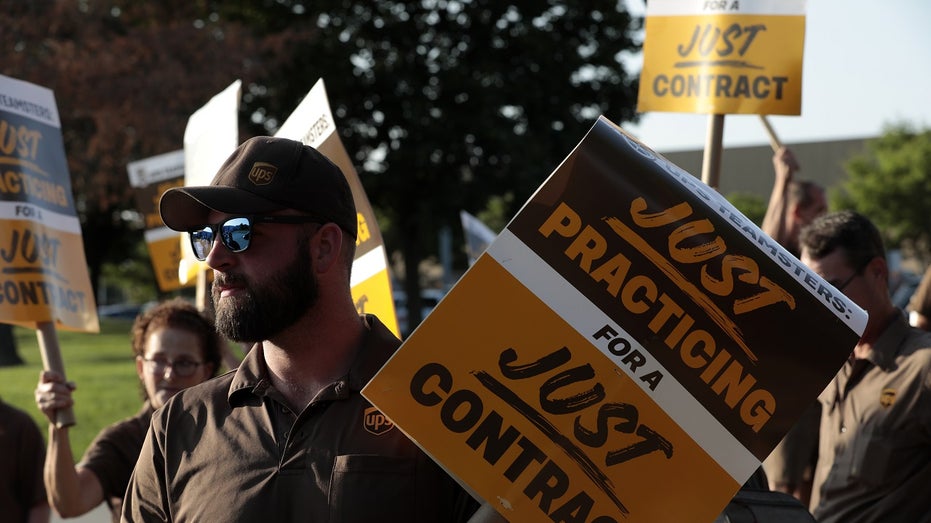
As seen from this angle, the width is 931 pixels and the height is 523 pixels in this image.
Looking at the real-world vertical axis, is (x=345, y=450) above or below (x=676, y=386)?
below

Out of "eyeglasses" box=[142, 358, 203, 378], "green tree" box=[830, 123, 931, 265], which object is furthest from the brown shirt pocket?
"green tree" box=[830, 123, 931, 265]

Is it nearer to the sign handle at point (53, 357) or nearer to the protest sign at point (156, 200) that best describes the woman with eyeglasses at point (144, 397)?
the sign handle at point (53, 357)

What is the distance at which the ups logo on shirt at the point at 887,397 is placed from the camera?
14.0 feet

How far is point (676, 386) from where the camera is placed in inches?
96.0

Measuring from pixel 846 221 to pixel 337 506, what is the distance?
254 centimetres

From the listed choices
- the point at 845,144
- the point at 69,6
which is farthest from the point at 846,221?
the point at 845,144

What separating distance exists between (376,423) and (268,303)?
1.17 ft

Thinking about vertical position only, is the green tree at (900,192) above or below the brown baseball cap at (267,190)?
below

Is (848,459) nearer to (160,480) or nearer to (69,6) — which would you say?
(160,480)

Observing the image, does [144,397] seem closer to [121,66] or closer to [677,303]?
[677,303]

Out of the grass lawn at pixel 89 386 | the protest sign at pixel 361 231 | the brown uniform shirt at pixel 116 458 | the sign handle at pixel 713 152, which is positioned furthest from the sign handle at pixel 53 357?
the grass lawn at pixel 89 386

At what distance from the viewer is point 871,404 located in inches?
171

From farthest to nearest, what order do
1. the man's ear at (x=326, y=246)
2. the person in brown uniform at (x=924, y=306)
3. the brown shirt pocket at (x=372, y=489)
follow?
1. the person in brown uniform at (x=924, y=306)
2. the man's ear at (x=326, y=246)
3. the brown shirt pocket at (x=372, y=489)

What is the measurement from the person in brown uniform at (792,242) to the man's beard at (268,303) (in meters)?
1.78
